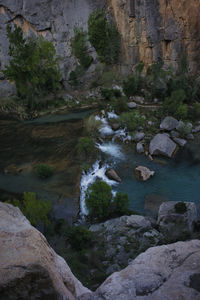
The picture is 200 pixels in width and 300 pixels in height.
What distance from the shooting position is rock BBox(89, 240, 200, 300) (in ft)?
9.43

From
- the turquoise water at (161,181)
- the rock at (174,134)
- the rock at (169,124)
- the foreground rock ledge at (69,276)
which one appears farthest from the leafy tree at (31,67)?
Answer: the foreground rock ledge at (69,276)

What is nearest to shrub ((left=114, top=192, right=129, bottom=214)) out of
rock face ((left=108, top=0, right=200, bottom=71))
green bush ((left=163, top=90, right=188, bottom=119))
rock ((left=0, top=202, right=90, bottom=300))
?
rock ((left=0, top=202, right=90, bottom=300))

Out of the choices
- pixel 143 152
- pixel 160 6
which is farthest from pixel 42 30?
pixel 143 152

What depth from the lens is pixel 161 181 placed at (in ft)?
46.4

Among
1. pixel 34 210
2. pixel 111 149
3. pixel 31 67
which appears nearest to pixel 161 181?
pixel 111 149

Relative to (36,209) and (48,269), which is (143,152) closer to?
(36,209)

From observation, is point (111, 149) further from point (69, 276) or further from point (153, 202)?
point (69, 276)

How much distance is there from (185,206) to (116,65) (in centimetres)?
2920

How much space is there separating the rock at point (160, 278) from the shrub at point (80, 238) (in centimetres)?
496

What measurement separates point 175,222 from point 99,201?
3631 millimetres

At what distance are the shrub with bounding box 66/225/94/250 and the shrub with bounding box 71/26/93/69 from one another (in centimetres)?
3051

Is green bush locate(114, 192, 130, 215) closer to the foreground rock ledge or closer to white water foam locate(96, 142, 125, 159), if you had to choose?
white water foam locate(96, 142, 125, 159)

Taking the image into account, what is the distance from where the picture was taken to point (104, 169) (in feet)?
50.1

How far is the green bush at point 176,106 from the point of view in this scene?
20516 millimetres
